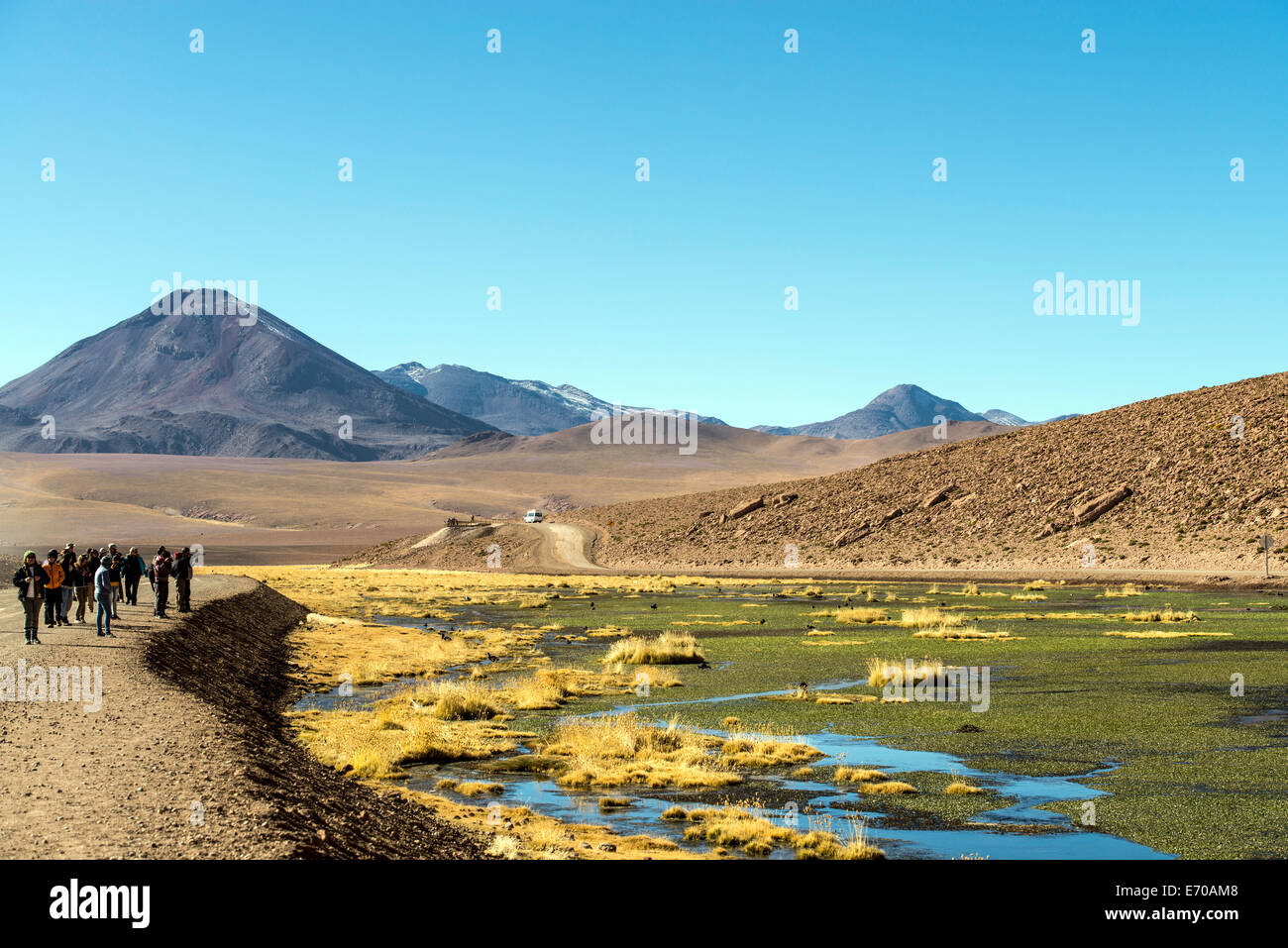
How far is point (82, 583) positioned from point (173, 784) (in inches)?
814

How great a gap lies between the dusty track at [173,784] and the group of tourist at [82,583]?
1422 millimetres

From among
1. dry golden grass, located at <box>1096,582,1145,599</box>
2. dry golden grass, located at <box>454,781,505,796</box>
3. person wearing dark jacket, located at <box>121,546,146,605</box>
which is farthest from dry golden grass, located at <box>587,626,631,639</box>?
dry golden grass, located at <box>1096,582,1145,599</box>

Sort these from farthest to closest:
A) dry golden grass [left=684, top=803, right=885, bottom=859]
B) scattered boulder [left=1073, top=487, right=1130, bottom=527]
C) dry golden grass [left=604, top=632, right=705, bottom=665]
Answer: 1. scattered boulder [left=1073, top=487, right=1130, bottom=527]
2. dry golden grass [left=604, top=632, right=705, bottom=665]
3. dry golden grass [left=684, top=803, right=885, bottom=859]

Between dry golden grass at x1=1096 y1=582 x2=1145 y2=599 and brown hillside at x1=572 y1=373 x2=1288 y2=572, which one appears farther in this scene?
brown hillside at x1=572 y1=373 x2=1288 y2=572

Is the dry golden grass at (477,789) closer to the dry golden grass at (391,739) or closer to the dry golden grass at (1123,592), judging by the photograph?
the dry golden grass at (391,739)

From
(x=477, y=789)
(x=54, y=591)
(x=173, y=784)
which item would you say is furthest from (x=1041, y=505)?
(x=173, y=784)

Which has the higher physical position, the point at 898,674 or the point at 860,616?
the point at 898,674

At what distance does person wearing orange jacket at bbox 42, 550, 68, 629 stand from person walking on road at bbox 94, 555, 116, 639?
1024 millimetres

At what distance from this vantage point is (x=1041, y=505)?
7906 centimetres

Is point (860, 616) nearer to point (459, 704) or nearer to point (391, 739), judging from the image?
point (459, 704)

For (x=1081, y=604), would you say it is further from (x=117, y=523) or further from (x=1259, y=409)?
(x=117, y=523)

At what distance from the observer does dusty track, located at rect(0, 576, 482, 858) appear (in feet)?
34.8

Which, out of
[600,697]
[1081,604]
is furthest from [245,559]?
[600,697]

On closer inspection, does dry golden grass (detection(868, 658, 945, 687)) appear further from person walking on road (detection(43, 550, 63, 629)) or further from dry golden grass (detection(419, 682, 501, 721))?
person walking on road (detection(43, 550, 63, 629))
